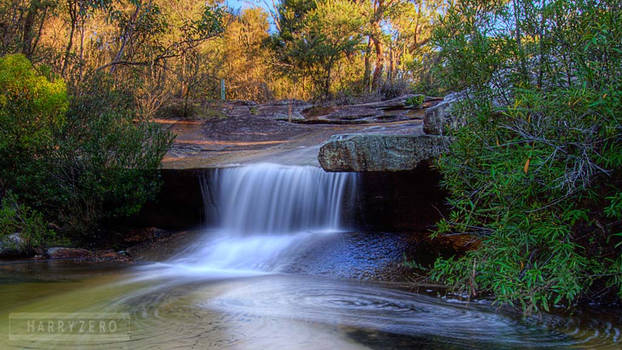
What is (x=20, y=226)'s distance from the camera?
30.1ft

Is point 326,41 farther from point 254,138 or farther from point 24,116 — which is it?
point 24,116

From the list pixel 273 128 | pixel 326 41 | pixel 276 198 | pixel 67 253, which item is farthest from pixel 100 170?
pixel 326 41

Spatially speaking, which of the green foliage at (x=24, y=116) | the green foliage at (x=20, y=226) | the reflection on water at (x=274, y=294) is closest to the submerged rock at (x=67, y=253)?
the green foliage at (x=20, y=226)

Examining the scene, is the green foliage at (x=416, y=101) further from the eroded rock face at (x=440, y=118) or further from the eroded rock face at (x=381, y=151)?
the eroded rock face at (x=381, y=151)

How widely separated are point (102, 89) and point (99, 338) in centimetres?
835

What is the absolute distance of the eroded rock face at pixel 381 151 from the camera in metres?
7.10

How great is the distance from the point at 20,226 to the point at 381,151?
22.8ft

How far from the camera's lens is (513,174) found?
4320 mm

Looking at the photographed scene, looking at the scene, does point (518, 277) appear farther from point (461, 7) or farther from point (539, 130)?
point (461, 7)

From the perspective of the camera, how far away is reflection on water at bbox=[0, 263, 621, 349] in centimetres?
436

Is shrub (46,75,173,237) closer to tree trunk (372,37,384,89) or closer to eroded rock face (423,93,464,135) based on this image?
eroded rock face (423,93,464,135)

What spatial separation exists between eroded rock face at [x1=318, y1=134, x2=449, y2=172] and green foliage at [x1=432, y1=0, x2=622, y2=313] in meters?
1.34

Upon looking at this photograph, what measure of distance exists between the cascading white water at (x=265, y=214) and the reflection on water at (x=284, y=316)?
1.05m

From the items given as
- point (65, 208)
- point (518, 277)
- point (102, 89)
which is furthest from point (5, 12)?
point (518, 277)
